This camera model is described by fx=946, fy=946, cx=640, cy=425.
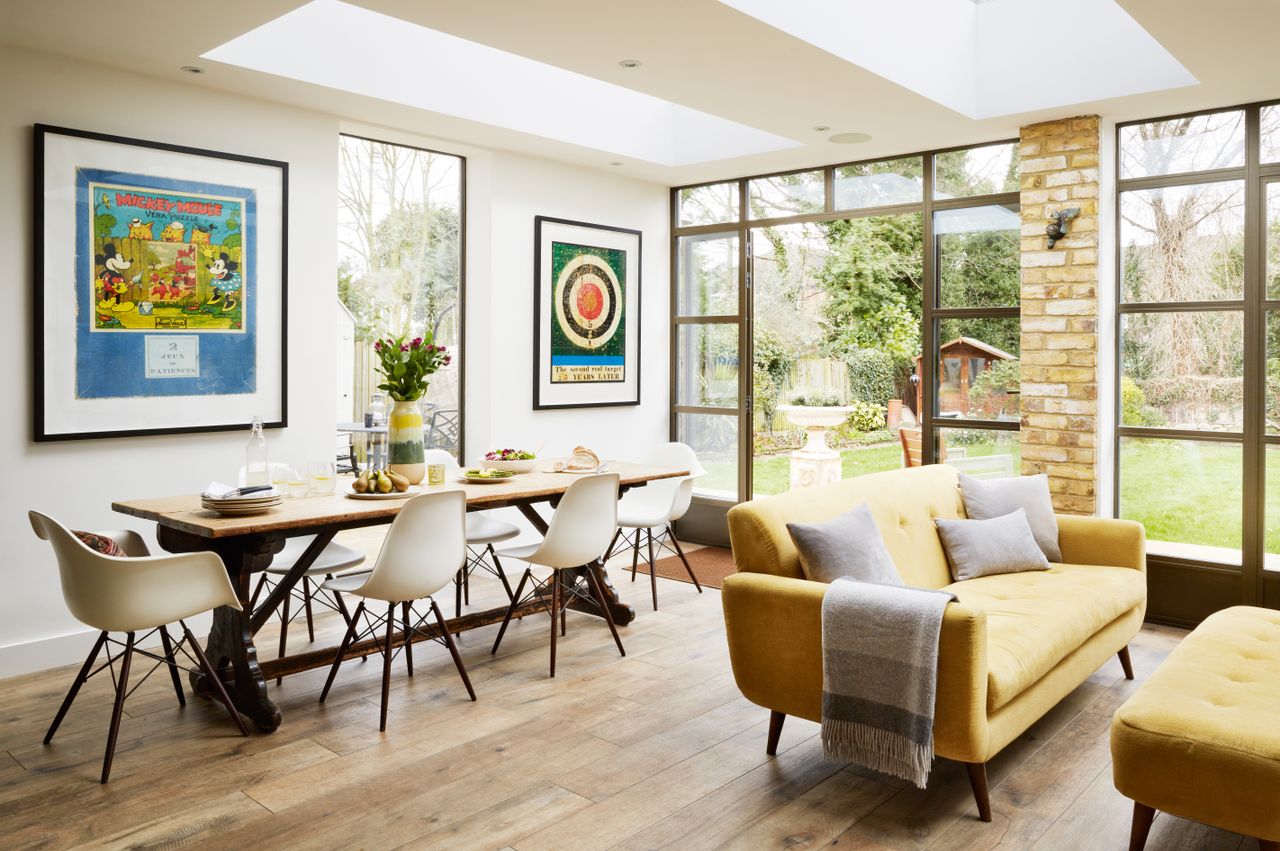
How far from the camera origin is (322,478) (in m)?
3.76

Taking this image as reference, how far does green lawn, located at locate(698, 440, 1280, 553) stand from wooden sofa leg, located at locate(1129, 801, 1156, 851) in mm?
2795

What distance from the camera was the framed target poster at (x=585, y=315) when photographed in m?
6.00

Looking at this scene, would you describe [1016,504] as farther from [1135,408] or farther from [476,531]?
[476,531]

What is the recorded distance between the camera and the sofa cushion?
281cm

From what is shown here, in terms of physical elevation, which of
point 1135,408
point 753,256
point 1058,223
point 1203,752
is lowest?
point 1203,752

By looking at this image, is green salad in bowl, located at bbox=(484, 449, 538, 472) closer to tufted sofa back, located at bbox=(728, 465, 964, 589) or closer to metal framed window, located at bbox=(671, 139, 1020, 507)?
tufted sofa back, located at bbox=(728, 465, 964, 589)

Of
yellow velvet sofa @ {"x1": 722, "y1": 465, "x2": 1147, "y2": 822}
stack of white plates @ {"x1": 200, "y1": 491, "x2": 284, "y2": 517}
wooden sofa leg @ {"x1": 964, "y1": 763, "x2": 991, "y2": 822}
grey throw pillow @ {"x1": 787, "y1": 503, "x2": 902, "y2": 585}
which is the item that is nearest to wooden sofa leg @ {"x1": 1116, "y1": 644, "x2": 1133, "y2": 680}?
yellow velvet sofa @ {"x1": 722, "y1": 465, "x2": 1147, "y2": 822}

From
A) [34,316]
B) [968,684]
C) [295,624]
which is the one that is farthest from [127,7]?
[968,684]

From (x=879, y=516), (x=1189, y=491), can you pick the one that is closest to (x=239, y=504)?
(x=879, y=516)

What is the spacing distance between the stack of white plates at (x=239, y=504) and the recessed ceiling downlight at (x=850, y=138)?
A: 3.62m

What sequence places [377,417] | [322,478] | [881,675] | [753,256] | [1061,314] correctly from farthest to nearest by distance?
[753,256]
[377,417]
[1061,314]
[322,478]
[881,675]

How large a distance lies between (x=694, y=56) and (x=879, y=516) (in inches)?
80.0

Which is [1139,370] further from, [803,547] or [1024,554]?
[803,547]

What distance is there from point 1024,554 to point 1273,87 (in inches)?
96.0
